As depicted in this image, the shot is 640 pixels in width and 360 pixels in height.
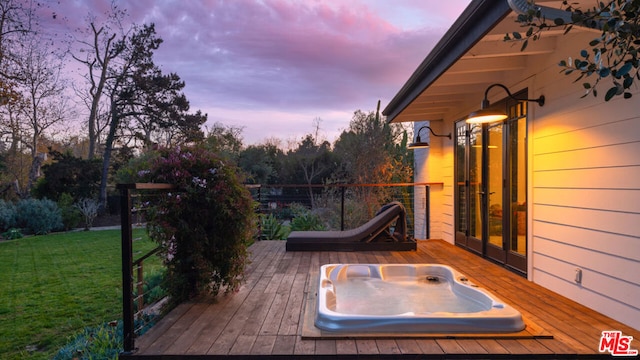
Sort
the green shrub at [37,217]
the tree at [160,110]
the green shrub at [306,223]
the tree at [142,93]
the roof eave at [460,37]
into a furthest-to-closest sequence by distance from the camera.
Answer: the tree at [142,93]
the tree at [160,110]
the green shrub at [37,217]
the green shrub at [306,223]
the roof eave at [460,37]

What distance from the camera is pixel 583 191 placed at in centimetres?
327

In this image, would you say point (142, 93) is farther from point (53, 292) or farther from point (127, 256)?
point (127, 256)

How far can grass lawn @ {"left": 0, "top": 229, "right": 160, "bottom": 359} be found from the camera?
3.72 metres

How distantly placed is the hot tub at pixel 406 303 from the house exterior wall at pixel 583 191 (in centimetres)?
83

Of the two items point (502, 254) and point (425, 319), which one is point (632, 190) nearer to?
point (425, 319)

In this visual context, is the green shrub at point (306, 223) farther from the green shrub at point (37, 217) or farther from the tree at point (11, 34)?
the tree at point (11, 34)

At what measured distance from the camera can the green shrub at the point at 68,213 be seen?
12508 millimetres

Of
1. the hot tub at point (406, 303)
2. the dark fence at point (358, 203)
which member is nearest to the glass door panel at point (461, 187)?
the dark fence at point (358, 203)

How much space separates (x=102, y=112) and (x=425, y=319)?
18070 millimetres

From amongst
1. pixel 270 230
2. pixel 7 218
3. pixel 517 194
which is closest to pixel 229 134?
pixel 7 218

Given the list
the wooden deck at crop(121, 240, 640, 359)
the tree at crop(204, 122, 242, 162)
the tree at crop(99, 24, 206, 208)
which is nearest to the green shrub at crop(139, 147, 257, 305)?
the wooden deck at crop(121, 240, 640, 359)

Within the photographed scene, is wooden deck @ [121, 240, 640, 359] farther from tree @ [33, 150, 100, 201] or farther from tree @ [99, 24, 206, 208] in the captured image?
tree @ [99, 24, 206, 208]

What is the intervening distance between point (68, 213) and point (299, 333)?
1273 centimetres

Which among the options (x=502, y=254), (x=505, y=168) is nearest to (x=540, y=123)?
(x=505, y=168)
